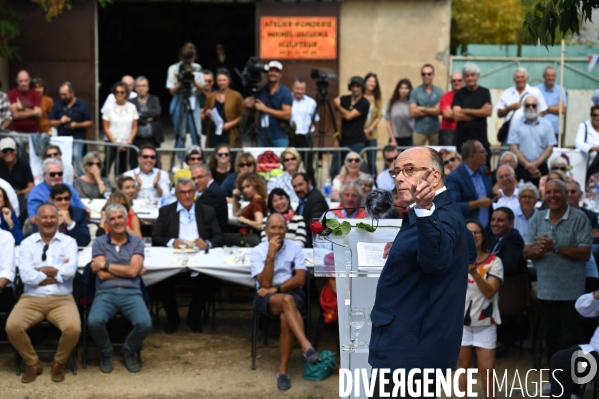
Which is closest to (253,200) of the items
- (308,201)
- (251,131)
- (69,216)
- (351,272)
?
(308,201)

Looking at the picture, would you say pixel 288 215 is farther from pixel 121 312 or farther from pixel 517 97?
pixel 517 97

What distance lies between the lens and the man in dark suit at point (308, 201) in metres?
9.97

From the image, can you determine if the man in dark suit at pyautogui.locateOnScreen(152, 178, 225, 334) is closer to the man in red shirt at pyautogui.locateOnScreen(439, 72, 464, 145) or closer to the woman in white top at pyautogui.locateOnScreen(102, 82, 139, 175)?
the woman in white top at pyautogui.locateOnScreen(102, 82, 139, 175)

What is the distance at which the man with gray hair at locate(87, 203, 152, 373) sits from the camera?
823 centimetres

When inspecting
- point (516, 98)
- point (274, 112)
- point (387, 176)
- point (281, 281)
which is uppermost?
point (516, 98)

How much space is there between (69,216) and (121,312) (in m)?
1.52

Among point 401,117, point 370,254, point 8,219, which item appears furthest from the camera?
point 401,117

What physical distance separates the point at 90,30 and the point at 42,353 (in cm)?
931

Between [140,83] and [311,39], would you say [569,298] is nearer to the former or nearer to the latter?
[140,83]

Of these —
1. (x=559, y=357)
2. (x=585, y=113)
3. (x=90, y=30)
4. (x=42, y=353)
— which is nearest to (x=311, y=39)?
(x=90, y=30)

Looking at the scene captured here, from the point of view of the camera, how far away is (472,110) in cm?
1250

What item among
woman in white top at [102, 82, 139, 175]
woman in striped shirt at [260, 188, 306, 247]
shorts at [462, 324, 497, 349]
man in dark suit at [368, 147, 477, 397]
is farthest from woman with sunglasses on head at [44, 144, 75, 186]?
man in dark suit at [368, 147, 477, 397]

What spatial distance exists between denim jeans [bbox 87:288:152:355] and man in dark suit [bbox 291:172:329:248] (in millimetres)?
2108

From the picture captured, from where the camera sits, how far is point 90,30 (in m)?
16.8
